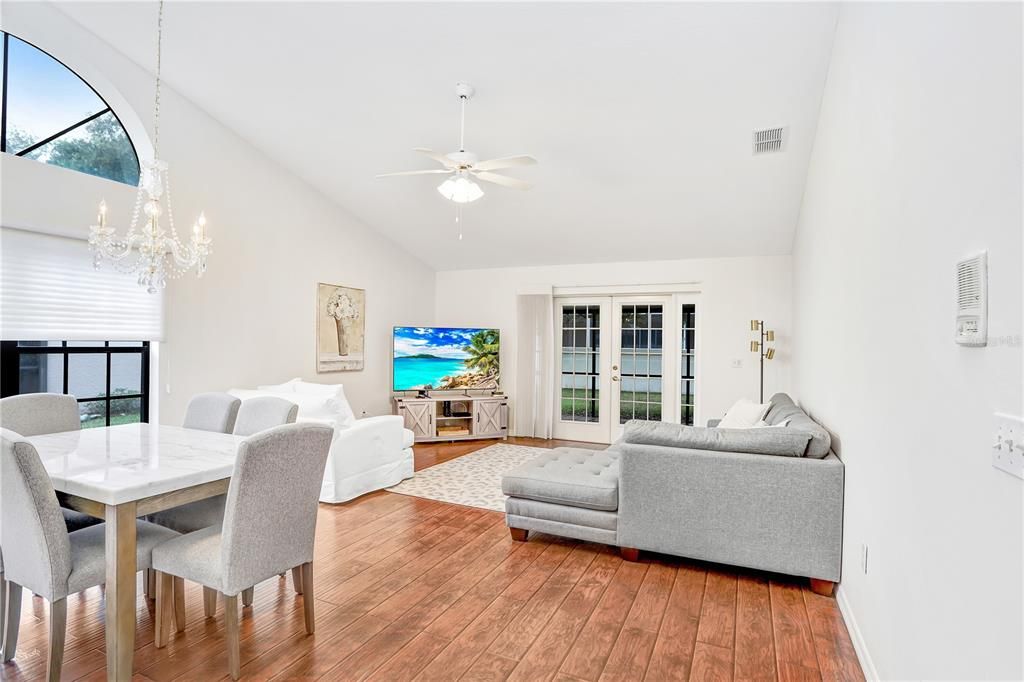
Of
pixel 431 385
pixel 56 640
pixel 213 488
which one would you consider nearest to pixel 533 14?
pixel 213 488

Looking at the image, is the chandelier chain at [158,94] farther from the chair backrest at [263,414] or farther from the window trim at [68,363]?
the chair backrest at [263,414]

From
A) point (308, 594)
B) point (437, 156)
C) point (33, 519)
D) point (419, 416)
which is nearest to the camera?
point (33, 519)

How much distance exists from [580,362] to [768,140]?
369 cm

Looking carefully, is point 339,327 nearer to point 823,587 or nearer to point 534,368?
point 534,368

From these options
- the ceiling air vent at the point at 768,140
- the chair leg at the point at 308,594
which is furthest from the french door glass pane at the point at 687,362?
the chair leg at the point at 308,594

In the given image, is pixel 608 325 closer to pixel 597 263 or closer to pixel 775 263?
pixel 597 263

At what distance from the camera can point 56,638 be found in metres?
1.87

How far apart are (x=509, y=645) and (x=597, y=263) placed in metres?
5.05

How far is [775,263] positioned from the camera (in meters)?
5.80

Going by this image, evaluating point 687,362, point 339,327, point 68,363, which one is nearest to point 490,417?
point 339,327

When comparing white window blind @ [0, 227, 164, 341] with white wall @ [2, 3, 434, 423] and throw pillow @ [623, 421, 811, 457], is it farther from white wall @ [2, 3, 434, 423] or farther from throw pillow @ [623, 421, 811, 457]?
throw pillow @ [623, 421, 811, 457]

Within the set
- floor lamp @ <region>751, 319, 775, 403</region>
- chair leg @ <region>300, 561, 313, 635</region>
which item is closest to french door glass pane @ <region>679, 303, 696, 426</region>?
floor lamp @ <region>751, 319, 775, 403</region>

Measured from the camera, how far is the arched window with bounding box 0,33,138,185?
3.52 m

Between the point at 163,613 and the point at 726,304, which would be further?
the point at 726,304
